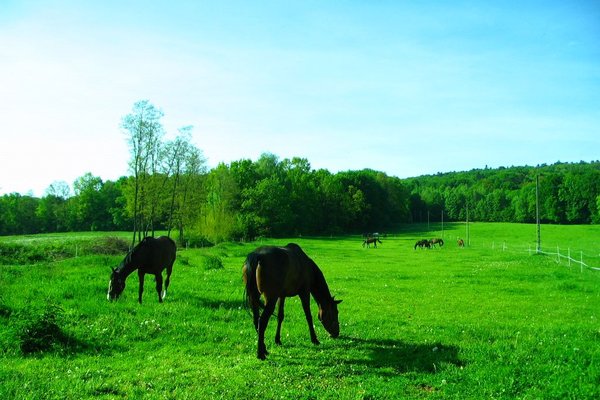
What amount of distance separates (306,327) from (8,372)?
6.38m

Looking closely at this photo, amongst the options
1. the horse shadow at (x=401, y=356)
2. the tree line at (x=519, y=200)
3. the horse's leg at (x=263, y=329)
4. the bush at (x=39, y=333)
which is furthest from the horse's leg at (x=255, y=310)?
the tree line at (x=519, y=200)

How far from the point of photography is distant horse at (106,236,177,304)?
42.6 feet

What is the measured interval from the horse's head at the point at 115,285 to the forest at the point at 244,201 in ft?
109

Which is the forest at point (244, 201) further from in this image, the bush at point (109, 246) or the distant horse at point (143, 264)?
the distant horse at point (143, 264)

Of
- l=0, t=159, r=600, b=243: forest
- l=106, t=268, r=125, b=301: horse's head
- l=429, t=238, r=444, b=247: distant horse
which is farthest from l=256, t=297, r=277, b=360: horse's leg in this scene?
l=429, t=238, r=444, b=247: distant horse

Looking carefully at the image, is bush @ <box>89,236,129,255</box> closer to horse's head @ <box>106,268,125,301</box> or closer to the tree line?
horse's head @ <box>106,268,125,301</box>

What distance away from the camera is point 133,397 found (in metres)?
6.16

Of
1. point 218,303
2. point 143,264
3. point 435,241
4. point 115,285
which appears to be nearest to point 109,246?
point 143,264

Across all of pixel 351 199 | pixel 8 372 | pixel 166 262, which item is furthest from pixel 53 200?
pixel 8 372

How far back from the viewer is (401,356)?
8.55m

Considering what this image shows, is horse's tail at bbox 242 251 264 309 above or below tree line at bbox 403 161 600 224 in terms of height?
below

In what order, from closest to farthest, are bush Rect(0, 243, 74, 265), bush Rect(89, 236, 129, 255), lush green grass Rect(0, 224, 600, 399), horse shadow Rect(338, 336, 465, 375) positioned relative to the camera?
lush green grass Rect(0, 224, 600, 399), horse shadow Rect(338, 336, 465, 375), bush Rect(0, 243, 74, 265), bush Rect(89, 236, 129, 255)

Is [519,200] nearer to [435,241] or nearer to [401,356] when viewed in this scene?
[435,241]

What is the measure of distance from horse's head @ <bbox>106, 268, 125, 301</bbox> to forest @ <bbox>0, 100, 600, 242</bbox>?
33104 mm
